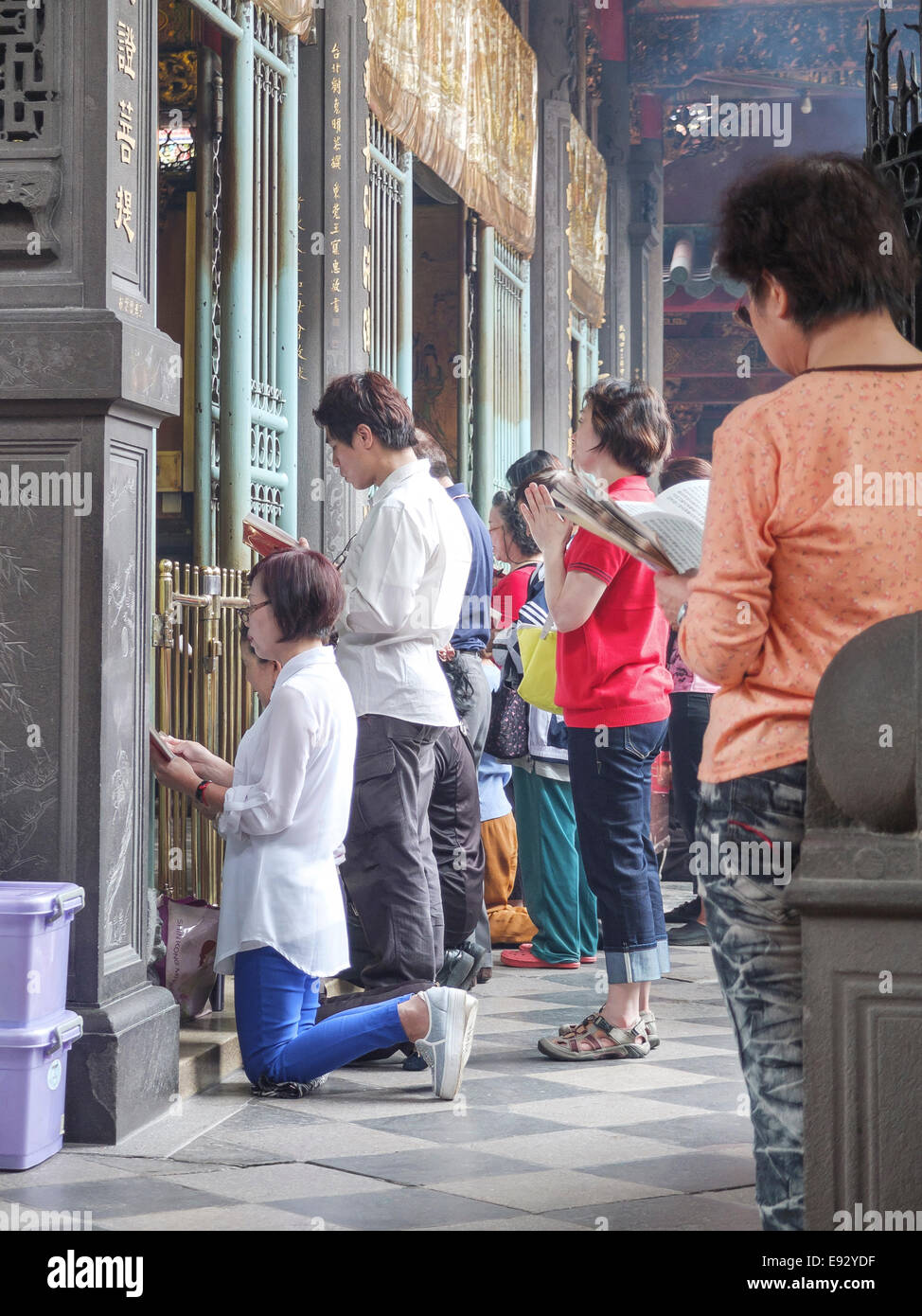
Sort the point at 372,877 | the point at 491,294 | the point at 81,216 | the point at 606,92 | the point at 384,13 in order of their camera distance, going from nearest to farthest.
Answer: the point at 81,216 < the point at 372,877 < the point at 384,13 < the point at 491,294 < the point at 606,92

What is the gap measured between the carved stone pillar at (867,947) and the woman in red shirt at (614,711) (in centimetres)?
219

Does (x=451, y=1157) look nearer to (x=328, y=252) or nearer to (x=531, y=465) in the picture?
(x=531, y=465)

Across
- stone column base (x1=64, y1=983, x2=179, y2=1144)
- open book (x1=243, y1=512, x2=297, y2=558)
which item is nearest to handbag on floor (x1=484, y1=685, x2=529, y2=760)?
open book (x1=243, y1=512, x2=297, y2=558)

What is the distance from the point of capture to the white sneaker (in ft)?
12.5

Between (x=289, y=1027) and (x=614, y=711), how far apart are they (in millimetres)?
1130

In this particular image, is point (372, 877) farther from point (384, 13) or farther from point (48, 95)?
point (384, 13)

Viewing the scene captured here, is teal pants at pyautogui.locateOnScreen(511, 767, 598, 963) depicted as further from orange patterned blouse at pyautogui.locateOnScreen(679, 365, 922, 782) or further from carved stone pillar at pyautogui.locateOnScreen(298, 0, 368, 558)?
orange patterned blouse at pyautogui.locateOnScreen(679, 365, 922, 782)

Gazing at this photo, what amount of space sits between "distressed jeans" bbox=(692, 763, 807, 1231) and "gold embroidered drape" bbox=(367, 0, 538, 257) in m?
5.01

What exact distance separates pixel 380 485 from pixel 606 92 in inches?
407

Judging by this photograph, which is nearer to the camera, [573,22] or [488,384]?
[488,384]

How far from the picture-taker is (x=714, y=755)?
2.26 meters

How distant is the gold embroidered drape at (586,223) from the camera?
11.5 m
